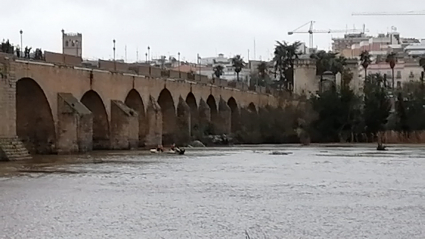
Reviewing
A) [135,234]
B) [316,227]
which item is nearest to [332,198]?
[316,227]

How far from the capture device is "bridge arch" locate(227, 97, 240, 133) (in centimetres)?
7850

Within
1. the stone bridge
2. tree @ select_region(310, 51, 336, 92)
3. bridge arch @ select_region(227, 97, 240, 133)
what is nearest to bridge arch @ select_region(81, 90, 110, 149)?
the stone bridge

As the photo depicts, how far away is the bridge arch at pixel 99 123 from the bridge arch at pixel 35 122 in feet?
22.7

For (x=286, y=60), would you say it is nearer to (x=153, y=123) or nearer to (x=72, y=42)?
(x=72, y=42)

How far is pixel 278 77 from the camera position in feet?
463

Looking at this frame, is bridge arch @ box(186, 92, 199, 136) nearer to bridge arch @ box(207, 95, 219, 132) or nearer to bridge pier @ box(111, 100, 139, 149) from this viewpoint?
bridge arch @ box(207, 95, 219, 132)

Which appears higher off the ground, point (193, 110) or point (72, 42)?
point (72, 42)

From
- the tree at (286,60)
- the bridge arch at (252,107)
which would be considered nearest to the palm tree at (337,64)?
the tree at (286,60)

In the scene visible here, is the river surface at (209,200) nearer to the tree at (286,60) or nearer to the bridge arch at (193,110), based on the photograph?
the bridge arch at (193,110)

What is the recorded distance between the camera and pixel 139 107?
57.9 metres

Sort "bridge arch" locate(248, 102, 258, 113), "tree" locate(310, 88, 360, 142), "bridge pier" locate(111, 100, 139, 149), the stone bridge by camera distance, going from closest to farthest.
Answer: the stone bridge → "bridge pier" locate(111, 100, 139, 149) → "tree" locate(310, 88, 360, 142) → "bridge arch" locate(248, 102, 258, 113)

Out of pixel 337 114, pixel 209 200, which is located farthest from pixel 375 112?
pixel 209 200

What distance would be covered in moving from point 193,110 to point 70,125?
26.1 m

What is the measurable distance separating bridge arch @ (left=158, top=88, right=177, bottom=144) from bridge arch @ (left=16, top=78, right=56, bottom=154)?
20029mm
